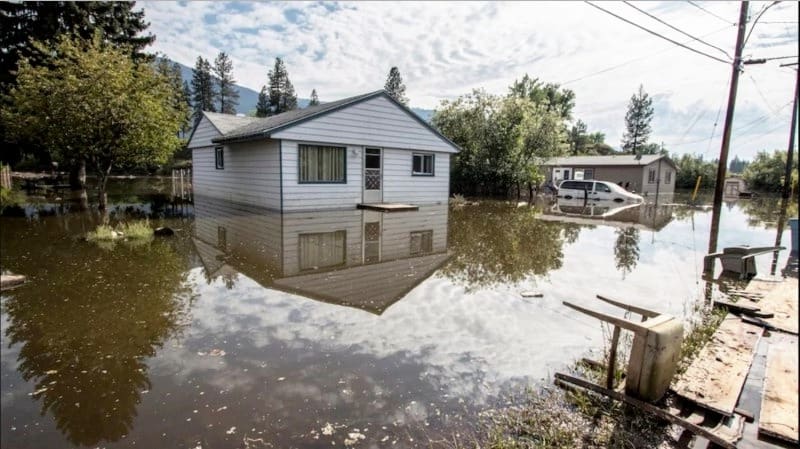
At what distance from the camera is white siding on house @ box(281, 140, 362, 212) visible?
1422 cm

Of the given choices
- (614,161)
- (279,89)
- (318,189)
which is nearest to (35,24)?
(318,189)

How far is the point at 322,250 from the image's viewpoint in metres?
→ 8.61

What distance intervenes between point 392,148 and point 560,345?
13.6 metres

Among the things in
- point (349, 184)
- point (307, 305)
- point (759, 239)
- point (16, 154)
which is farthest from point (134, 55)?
point (759, 239)

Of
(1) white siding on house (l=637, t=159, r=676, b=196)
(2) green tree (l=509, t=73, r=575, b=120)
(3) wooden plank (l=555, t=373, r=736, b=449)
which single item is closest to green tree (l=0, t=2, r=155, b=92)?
(3) wooden plank (l=555, t=373, r=736, b=449)

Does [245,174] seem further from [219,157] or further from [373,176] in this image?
[373,176]

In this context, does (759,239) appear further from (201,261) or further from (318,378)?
(201,261)

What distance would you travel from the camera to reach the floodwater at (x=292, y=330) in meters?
2.88

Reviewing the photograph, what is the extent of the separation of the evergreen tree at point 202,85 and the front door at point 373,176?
55633 mm

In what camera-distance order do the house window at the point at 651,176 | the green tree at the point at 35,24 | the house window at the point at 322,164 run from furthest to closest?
the house window at the point at 651,176
the green tree at the point at 35,24
the house window at the point at 322,164

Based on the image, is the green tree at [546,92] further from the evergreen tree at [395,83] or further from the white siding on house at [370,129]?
the white siding on house at [370,129]

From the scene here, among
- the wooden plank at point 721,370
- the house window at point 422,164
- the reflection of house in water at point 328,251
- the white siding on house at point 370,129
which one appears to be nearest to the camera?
the wooden plank at point 721,370

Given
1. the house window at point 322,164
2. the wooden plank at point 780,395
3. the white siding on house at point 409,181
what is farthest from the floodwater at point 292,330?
the white siding on house at point 409,181

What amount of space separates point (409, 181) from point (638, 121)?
59.7 m
